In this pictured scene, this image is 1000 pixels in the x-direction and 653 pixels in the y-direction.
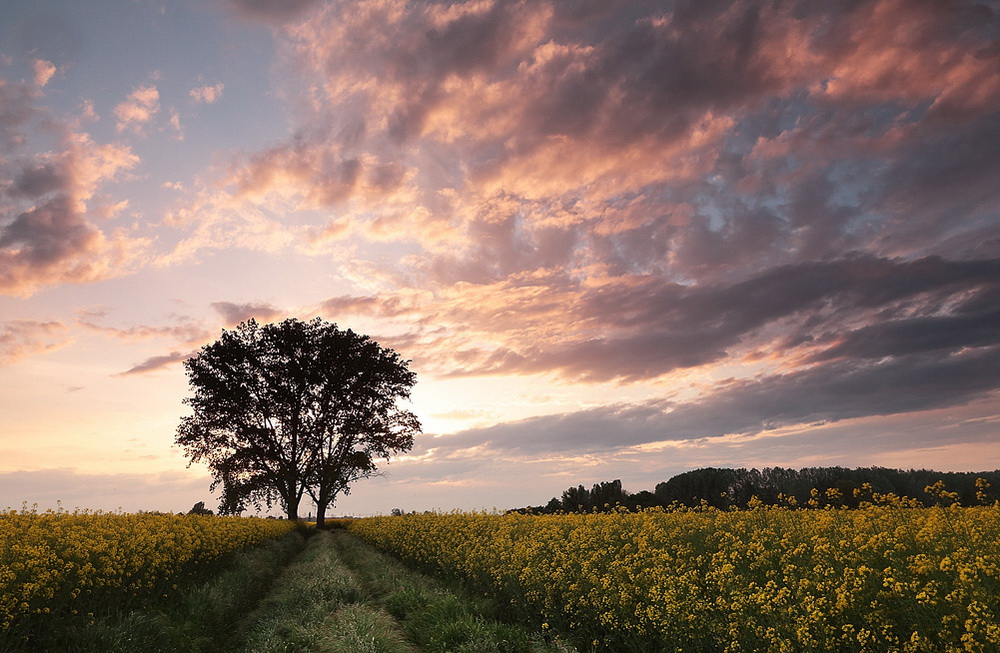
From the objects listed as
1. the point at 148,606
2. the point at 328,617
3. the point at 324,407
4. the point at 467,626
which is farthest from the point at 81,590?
the point at 324,407

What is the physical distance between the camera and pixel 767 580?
677cm

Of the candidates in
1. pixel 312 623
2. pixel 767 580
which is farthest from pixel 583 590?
pixel 312 623

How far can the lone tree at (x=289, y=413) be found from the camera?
40281 millimetres

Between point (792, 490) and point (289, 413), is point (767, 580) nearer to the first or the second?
point (792, 490)

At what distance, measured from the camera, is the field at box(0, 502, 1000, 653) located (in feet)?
17.9

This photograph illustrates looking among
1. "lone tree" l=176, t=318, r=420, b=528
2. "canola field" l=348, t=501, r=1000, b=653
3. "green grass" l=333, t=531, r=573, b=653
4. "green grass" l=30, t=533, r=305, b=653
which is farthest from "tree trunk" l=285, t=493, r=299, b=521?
"canola field" l=348, t=501, r=1000, b=653

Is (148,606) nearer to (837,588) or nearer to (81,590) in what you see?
(81,590)

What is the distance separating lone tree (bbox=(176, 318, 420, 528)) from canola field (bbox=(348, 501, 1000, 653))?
107ft

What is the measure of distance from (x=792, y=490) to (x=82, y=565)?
13.1 metres

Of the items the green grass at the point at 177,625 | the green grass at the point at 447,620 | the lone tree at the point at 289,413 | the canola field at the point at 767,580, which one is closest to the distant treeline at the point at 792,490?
the canola field at the point at 767,580

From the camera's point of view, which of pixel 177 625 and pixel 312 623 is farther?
pixel 312 623

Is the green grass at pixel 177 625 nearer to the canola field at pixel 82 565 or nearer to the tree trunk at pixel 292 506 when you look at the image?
the canola field at pixel 82 565

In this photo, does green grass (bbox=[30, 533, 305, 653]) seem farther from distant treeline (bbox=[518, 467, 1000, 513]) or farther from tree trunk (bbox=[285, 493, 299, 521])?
tree trunk (bbox=[285, 493, 299, 521])

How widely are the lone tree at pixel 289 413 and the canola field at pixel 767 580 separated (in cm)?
3255
